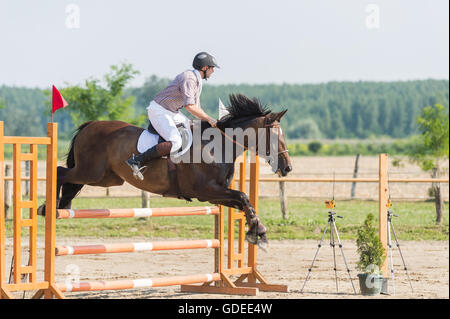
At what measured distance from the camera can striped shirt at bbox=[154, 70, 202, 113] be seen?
7.06 m

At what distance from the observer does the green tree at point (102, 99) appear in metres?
18.1

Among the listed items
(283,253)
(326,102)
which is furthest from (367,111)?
(283,253)

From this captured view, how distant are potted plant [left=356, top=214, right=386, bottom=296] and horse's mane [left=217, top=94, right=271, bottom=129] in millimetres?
2077

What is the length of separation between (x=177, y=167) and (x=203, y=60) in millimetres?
1104

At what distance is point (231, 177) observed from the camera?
7.53 metres

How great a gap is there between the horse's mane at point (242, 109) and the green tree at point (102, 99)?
10805 millimetres

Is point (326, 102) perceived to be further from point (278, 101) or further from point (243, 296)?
point (243, 296)

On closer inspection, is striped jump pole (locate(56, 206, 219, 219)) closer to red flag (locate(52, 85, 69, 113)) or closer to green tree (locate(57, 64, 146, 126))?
red flag (locate(52, 85, 69, 113))

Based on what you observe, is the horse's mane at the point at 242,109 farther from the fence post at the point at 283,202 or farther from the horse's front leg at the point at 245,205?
the fence post at the point at 283,202

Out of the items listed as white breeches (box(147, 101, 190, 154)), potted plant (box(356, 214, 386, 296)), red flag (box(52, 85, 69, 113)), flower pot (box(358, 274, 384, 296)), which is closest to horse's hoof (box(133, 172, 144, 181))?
white breeches (box(147, 101, 190, 154))

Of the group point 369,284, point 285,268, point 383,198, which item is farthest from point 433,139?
point 369,284

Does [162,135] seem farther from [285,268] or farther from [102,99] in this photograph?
[102,99]

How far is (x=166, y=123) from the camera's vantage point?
716 centimetres

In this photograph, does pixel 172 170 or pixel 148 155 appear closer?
pixel 148 155
